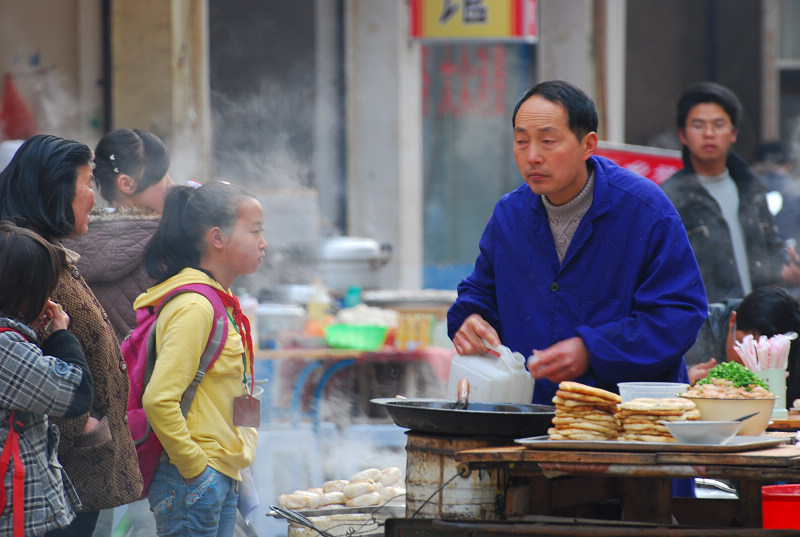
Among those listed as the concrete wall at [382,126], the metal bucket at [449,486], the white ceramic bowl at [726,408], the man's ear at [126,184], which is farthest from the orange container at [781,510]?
the concrete wall at [382,126]

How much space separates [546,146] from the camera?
332 centimetres

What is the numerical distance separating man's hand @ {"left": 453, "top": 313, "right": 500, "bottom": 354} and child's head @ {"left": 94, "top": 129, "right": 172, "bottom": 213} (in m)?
1.59

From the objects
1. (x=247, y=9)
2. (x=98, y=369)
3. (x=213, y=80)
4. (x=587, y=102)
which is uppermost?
(x=247, y=9)

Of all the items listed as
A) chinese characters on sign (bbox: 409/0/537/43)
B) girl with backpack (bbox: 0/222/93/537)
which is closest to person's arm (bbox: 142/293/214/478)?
girl with backpack (bbox: 0/222/93/537)

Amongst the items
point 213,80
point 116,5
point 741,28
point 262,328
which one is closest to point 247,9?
point 213,80

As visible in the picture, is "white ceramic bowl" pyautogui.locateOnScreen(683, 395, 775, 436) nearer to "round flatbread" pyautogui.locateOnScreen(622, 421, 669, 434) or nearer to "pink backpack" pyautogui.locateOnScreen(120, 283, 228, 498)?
"round flatbread" pyautogui.locateOnScreen(622, 421, 669, 434)

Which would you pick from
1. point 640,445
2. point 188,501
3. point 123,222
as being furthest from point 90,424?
point 640,445

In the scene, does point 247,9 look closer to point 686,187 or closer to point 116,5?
point 116,5

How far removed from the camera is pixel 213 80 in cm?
923

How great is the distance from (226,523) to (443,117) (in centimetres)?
777

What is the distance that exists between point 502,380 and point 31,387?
1.36 metres

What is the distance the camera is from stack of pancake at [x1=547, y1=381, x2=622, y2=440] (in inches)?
114

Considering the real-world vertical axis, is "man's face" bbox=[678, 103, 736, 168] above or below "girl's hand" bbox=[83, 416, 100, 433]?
above

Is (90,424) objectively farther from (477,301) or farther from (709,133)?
(709,133)
